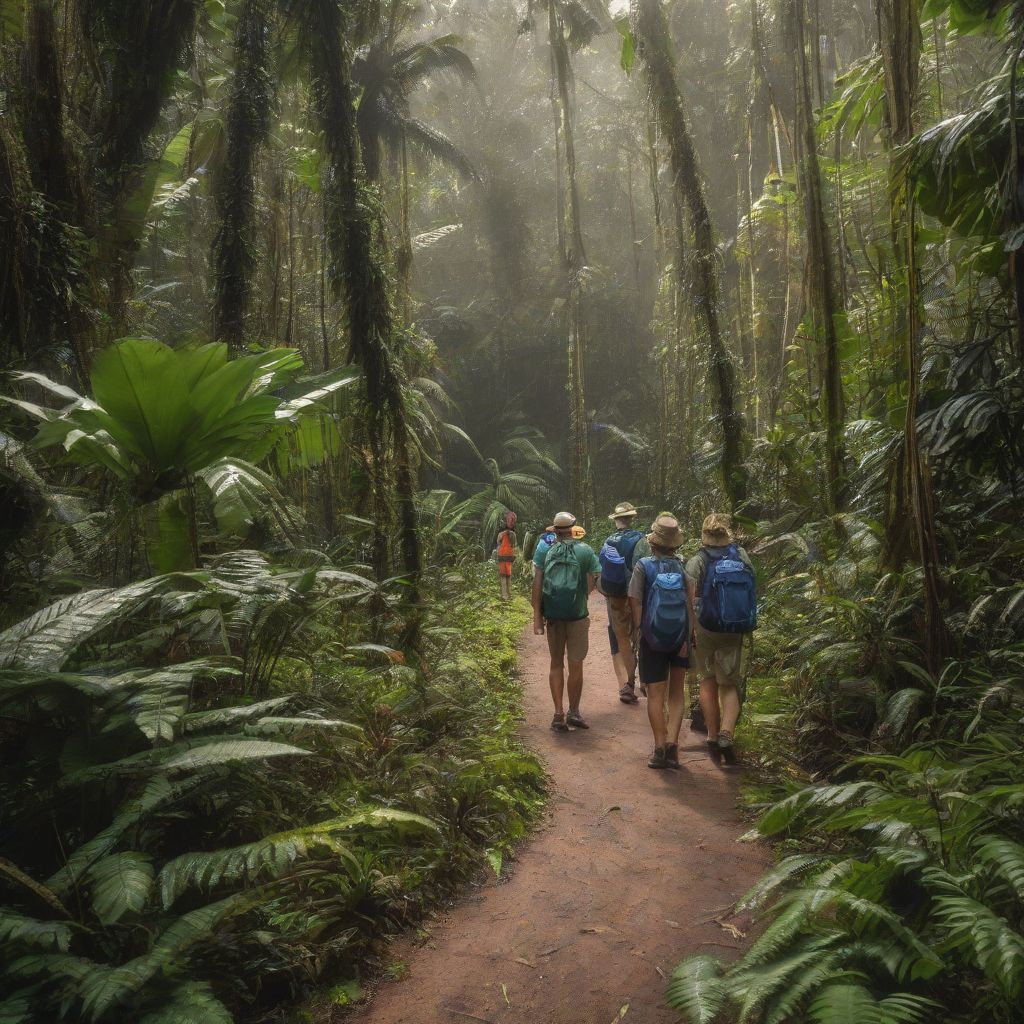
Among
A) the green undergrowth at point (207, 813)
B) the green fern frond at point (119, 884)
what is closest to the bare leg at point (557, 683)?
the green undergrowth at point (207, 813)

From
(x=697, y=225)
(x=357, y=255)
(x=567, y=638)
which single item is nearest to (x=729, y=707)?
(x=567, y=638)

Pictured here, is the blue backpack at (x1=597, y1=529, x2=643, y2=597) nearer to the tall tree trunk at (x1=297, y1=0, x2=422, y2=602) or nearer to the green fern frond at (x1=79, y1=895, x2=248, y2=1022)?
the tall tree trunk at (x1=297, y1=0, x2=422, y2=602)

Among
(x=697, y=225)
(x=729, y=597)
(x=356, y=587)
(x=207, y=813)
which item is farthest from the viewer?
(x=697, y=225)

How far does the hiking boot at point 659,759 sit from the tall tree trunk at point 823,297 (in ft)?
9.72

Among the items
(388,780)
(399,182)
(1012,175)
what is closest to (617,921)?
(388,780)

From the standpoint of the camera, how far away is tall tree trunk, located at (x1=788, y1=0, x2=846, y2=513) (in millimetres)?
6945

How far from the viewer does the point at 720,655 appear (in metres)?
5.62

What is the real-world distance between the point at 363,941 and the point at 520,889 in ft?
3.20

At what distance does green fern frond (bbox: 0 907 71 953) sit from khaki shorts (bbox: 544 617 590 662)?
4.51 m

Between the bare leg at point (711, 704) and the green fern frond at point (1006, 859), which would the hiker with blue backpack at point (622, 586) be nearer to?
the bare leg at point (711, 704)

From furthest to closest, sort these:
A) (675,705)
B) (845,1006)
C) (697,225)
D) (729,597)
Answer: (697,225)
(675,705)
(729,597)
(845,1006)

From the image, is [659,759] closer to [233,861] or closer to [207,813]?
[207,813]

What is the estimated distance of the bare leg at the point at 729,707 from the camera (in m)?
5.61

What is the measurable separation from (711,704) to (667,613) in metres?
0.81
